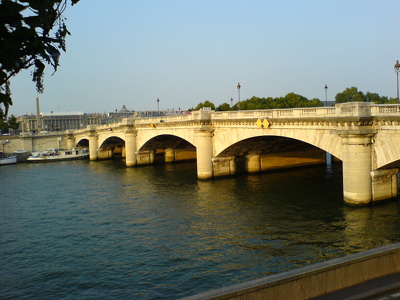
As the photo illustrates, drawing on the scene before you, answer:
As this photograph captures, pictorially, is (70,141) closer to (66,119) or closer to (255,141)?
(255,141)

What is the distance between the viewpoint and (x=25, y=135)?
9456 cm

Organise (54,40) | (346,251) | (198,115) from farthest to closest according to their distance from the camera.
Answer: (198,115), (346,251), (54,40)

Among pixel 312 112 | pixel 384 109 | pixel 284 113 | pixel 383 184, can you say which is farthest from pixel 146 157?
pixel 384 109

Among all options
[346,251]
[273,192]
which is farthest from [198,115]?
[346,251]

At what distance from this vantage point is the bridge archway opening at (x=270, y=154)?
3959cm

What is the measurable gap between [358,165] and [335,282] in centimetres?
1685

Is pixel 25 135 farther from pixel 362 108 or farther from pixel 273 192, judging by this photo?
pixel 362 108

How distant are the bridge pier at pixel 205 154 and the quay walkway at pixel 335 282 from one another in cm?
3076

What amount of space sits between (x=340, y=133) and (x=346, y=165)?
6.15 ft

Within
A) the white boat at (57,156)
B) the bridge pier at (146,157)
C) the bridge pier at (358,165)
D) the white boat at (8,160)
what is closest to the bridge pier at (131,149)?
the bridge pier at (146,157)

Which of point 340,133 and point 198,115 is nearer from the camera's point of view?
point 340,133

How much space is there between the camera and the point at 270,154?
1714 inches

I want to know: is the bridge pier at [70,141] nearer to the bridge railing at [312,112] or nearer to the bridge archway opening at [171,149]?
the bridge archway opening at [171,149]

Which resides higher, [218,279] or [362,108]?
[362,108]
